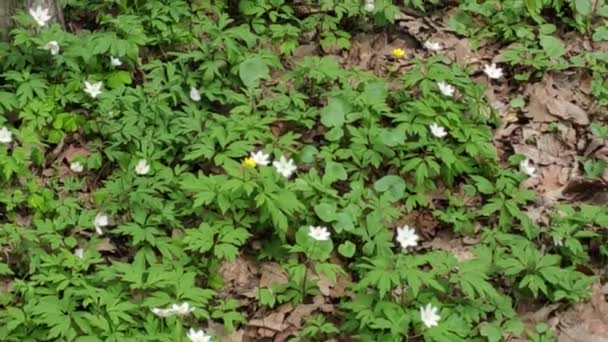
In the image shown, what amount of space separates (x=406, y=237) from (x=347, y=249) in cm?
30

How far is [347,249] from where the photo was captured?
3.80 meters

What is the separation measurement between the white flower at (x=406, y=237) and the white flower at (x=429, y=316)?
1.35 feet

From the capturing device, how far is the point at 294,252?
3846 millimetres

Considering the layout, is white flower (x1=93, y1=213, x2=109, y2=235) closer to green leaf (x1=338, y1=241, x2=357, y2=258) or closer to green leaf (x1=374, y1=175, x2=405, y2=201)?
green leaf (x1=338, y1=241, x2=357, y2=258)

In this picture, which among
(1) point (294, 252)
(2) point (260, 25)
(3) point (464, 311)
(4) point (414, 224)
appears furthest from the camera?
(2) point (260, 25)

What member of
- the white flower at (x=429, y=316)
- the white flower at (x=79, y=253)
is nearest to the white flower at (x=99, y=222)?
the white flower at (x=79, y=253)

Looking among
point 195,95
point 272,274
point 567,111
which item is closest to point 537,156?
point 567,111

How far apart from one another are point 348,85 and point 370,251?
1127 millimetres

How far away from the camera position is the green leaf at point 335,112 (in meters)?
4.35

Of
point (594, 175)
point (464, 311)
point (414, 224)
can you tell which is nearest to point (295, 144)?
point (414, 224)

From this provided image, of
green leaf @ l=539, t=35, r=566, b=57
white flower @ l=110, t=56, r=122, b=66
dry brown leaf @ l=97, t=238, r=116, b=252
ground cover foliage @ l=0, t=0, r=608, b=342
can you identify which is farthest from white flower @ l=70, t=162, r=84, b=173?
green leaf @ l=539, t=35, r=566, b=57

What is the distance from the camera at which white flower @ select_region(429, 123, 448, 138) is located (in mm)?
4277

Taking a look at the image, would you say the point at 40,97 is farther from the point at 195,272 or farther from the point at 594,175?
the point at 594,175

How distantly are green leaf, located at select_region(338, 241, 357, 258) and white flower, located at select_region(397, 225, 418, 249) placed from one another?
0.23 metres
